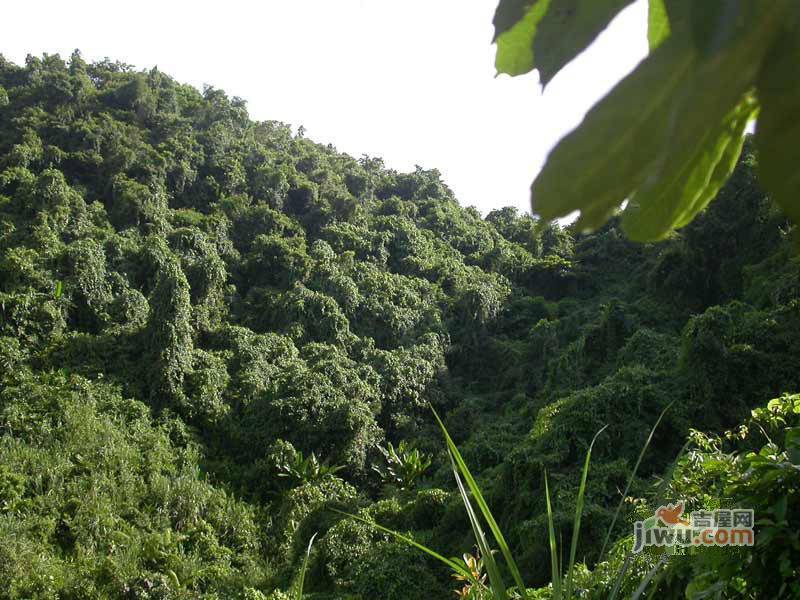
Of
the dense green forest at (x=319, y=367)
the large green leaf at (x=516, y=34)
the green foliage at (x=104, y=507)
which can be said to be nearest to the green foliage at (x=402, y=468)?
the dense green forest at (x=319, y=367)

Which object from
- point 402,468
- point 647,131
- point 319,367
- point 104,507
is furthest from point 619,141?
point 319,367

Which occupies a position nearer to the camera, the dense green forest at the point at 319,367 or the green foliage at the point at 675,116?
the green foliage at the point at 675,116

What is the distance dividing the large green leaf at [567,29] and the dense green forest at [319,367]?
3.73 feet

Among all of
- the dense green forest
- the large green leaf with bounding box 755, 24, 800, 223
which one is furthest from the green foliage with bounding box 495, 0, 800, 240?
the dense green forest

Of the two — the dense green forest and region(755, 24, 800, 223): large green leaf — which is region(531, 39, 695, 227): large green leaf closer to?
region(755, 24, 800, 223): large green leaf

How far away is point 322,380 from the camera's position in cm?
811

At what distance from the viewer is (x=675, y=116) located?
16 cm

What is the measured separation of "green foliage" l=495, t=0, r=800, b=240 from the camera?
5.6 inches

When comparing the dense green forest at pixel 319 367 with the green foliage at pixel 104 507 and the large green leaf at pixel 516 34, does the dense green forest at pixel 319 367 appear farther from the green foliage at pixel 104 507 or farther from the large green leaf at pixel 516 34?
the large green leaf at pixel 516 34

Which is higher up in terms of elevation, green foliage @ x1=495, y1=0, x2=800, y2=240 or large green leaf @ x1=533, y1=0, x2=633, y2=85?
large green leaf @ x1=533, y1=0, x2=633, y2=85

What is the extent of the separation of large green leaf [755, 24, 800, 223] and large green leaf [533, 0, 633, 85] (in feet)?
0.16

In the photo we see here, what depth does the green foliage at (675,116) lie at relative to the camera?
14 centimetres

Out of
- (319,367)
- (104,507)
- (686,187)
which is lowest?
(104,507)

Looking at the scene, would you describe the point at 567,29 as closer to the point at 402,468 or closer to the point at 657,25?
the point at 657,25
